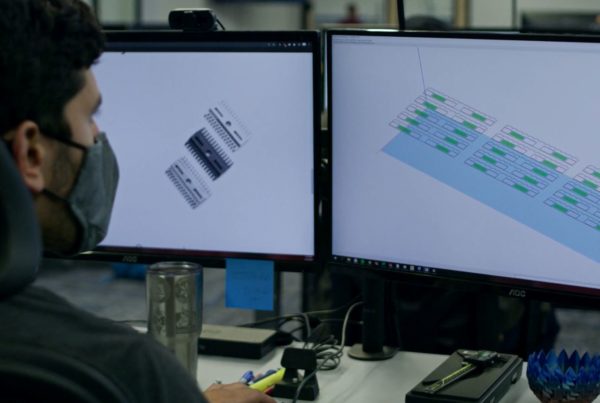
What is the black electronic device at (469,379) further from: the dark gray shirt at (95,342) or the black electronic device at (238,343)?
the dark gray shirt at (95,342)

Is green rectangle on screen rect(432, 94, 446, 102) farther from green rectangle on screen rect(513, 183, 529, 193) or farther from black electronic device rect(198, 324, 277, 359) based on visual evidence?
black electronic device rect(198, 324, 277, 359)

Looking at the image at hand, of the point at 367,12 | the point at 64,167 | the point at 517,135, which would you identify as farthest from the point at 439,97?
the point at 367,12

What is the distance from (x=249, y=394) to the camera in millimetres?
1056

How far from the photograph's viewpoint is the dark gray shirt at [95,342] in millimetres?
621

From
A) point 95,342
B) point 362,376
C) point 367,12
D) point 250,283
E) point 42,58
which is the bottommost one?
point 362,376

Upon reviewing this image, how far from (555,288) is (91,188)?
617 millimetres

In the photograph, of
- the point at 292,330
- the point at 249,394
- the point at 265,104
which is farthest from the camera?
the point at 292,330

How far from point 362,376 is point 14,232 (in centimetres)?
73

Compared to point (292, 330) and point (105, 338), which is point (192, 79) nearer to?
point (292, 330)

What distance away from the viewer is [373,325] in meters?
1.35

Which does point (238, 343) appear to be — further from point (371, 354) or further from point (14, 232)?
point (14, 232)

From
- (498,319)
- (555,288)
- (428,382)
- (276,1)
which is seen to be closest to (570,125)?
(555,288)

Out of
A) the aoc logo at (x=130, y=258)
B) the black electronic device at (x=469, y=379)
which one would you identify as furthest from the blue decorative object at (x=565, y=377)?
the aoc logo at (x=130, y=258)

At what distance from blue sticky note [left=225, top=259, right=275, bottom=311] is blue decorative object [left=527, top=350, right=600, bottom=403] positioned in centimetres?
42
